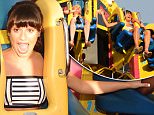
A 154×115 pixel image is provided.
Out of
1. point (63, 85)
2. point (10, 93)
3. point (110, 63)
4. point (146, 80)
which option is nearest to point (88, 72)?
point (110, 63)

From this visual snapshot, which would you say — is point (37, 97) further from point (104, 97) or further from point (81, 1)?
point (81, 1)

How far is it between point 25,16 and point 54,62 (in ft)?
0.64

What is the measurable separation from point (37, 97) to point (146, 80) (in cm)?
80

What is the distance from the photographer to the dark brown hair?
1359mm

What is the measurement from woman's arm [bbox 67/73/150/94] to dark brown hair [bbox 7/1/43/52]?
284 mm

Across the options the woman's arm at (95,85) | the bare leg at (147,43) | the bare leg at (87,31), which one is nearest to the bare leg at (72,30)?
the bare leg at (87,31)

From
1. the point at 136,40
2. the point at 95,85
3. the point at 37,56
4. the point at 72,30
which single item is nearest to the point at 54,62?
the point at 37,56

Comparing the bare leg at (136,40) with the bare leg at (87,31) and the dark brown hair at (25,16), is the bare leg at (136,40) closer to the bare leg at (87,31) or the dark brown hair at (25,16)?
the bare leg at (87,31)

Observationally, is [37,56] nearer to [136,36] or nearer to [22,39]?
[22,39]

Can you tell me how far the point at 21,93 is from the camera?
1.34m

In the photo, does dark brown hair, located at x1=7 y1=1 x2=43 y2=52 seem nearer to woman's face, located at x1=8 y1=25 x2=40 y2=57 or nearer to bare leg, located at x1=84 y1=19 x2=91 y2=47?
woman's face, located at x1=8 y1=25 x2=40 y2=57

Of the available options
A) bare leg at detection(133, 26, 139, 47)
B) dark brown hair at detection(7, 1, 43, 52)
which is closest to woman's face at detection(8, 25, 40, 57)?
dark brown hair at detection(7, 1, 43, 52)

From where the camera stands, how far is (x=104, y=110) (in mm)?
1813

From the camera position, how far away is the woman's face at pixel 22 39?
4.47ft
